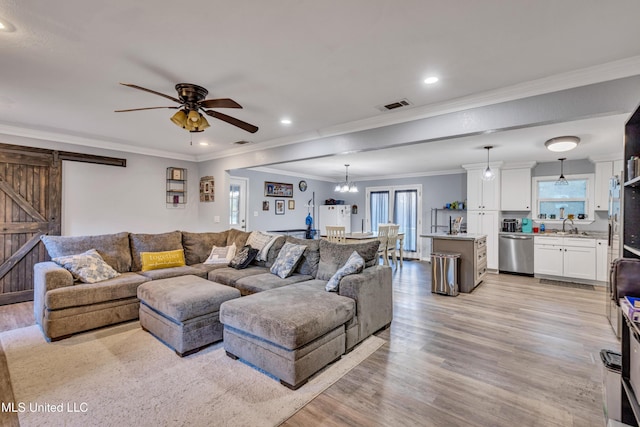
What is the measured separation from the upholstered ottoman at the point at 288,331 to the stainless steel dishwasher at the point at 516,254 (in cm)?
511

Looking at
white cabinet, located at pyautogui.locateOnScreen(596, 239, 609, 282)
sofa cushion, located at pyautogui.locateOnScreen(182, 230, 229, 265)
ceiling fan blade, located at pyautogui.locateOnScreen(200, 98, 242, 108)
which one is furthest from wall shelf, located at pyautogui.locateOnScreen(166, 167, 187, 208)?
white cabinet, located at pyautogui.locateOnScreen(596, 239, 609, 282)

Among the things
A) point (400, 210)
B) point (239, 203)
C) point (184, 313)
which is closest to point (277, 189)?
point (239, 203)

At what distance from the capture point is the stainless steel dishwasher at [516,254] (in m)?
6.13

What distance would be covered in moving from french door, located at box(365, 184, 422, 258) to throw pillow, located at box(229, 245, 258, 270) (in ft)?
17.3

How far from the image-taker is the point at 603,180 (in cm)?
564

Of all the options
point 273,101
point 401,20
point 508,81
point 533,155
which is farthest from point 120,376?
point 533,155

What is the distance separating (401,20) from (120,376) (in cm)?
323

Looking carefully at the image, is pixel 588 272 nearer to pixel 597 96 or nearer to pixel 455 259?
pixel 455 259

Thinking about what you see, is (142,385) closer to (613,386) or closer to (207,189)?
(613,386)

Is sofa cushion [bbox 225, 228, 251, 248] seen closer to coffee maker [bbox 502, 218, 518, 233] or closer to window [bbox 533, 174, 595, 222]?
coffee maker [bbox 502, 218, 518, 233]

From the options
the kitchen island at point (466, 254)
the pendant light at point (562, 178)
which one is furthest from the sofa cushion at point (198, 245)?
the pendant light at point (562, 178)

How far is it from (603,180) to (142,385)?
7667mm

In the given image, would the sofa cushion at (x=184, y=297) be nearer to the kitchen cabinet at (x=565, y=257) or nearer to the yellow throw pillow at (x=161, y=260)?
the yellow throw pillow at (x=161, y=260)

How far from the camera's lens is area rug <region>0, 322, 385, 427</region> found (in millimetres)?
1900
